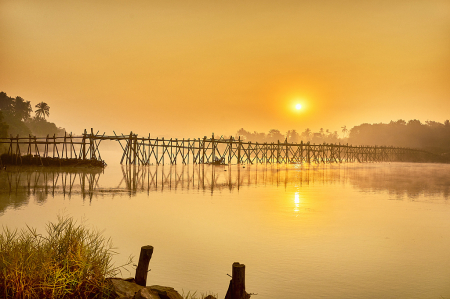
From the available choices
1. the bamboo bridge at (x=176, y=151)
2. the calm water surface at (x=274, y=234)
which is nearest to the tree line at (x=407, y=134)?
the bamboo bridge at (x=176, y=151)

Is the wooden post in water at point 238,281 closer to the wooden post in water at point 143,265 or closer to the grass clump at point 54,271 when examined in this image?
the wooden post in water at point 143,265

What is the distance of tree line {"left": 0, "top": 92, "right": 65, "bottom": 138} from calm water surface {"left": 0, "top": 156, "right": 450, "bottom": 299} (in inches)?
1687

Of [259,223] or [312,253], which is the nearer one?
[312,253]

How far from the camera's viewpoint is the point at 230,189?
2297cm

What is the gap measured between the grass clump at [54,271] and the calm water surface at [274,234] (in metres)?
1.88

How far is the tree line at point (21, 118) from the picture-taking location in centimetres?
7231

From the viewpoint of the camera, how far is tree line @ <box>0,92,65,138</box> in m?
72.3

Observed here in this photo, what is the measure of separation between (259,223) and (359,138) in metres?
157

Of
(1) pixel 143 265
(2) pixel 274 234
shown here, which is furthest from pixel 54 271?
(2) pixel 274 234

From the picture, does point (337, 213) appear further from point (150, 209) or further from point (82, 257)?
point (82, 257)

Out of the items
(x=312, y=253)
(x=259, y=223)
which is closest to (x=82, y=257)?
(x=312, y=253)

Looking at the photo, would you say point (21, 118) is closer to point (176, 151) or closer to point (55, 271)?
point (176, 151)

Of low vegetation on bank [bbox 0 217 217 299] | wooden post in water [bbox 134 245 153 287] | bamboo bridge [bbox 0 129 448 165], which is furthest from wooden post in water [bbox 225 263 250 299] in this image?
bamboo bridge [bbox 0 129 448 165]

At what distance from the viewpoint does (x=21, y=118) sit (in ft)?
280
